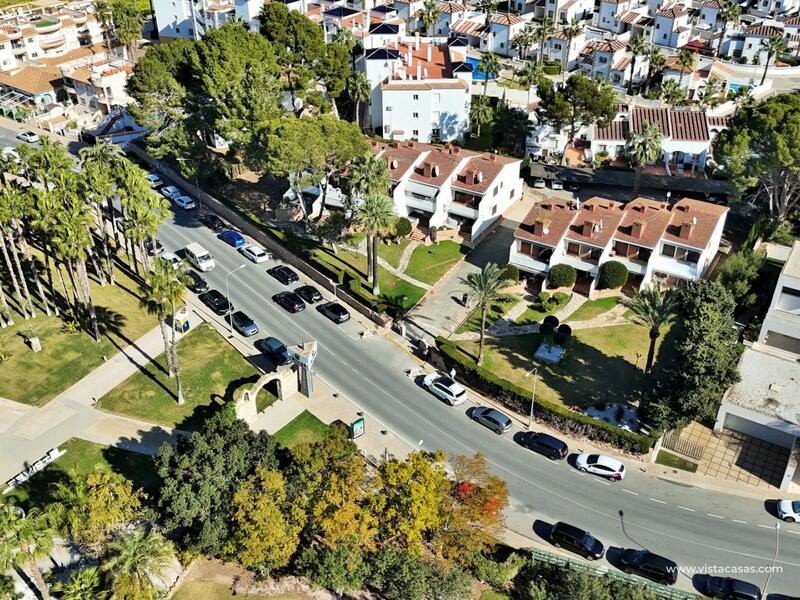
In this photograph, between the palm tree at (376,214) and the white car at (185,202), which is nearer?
the palm tree at (376,214)

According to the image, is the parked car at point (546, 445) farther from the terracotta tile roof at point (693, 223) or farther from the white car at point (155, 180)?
the white car at point (155, 180)

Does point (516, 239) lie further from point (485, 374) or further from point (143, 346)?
point (143, 346)

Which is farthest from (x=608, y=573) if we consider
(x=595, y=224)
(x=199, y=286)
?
(x=199, y=286)

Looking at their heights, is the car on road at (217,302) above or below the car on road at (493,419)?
above

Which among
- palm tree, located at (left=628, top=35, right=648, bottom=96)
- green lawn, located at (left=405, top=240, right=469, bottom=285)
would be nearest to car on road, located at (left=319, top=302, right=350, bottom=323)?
green lawn, located at (left=405, top=240, right=469, bottom=285)

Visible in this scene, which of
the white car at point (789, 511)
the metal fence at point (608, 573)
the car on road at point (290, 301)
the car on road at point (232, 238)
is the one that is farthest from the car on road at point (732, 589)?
the car on road at point (232, 238)
